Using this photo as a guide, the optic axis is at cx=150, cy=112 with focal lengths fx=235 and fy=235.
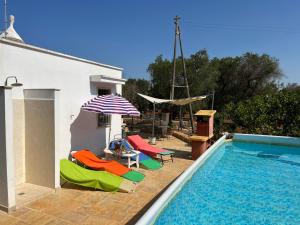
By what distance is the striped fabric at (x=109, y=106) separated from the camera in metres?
9.33

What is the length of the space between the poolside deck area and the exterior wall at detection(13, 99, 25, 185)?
1.32 metres

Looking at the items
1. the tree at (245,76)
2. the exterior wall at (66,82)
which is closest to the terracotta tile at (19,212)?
the exterior wall at (66,82)

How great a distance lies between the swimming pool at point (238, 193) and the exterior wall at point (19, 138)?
184 inches

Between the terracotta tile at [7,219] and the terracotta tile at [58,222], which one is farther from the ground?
the terracotta tile at [7,219]

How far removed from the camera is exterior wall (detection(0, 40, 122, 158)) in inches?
283

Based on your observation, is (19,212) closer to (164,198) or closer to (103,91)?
(164,198)

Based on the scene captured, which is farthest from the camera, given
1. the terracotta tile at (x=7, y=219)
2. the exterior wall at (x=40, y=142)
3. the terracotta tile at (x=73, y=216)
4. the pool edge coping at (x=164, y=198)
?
the exterior wall at (x=40, y=142)

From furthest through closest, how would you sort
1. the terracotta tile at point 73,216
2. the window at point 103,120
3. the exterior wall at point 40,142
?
the window at point 103,120
the exterior wall at point 40,142
the terracotta tile at point 73,216

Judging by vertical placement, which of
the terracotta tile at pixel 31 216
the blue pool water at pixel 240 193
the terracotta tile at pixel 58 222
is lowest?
the blue pool water at pixel 240 193

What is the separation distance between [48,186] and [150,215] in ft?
12.7

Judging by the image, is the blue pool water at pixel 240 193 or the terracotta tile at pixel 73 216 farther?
the blue pool water at pixel 240 193

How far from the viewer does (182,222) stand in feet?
20.5

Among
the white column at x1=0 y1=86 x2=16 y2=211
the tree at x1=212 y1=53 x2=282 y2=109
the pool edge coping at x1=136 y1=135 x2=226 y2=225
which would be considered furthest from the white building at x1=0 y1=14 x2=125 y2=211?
the tree at x1=212 y1=53 x2=282 y2=109

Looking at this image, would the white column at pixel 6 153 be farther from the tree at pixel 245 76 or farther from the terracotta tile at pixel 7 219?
the tree at pixel 245 76
